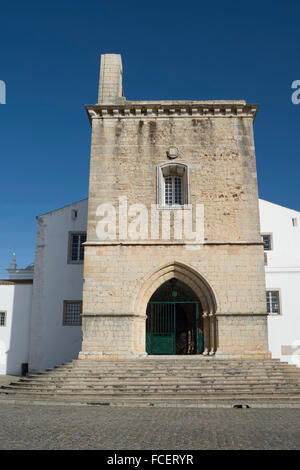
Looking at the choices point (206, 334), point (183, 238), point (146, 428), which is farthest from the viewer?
point (183, 238)

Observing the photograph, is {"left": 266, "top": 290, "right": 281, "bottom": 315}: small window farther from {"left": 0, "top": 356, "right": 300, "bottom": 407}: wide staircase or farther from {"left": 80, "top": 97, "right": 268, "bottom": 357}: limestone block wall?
{"left": 0, "top": 356, "right": 300, "bottom": 407}: wide staircase

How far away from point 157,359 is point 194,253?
3.72 metres

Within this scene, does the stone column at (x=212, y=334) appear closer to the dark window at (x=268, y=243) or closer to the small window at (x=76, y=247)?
the dark window at (x=268, y=243)

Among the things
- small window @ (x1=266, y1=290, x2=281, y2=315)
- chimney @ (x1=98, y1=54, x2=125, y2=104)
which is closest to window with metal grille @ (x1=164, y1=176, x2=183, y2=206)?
chimney @ (x1=98, y1=54, x2=125, y2=104)

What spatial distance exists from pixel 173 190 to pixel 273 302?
7065 mm

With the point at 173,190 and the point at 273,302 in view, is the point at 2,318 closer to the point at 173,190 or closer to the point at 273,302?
the point at 173,190

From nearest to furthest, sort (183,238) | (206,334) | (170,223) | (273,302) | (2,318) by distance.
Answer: (206,334) < (183,238) < (170,223) < (273,302) < (2,318)

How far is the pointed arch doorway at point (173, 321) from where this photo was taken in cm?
1595

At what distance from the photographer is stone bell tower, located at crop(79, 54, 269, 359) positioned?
46.1ft

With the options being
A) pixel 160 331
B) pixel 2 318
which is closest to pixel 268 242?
pixel 160 331

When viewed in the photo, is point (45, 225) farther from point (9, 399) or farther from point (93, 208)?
point (9, 399)

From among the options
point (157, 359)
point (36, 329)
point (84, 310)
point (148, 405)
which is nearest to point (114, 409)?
point (148, 405)

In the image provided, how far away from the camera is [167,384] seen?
1208 centimetres

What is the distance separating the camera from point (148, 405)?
424 inches
